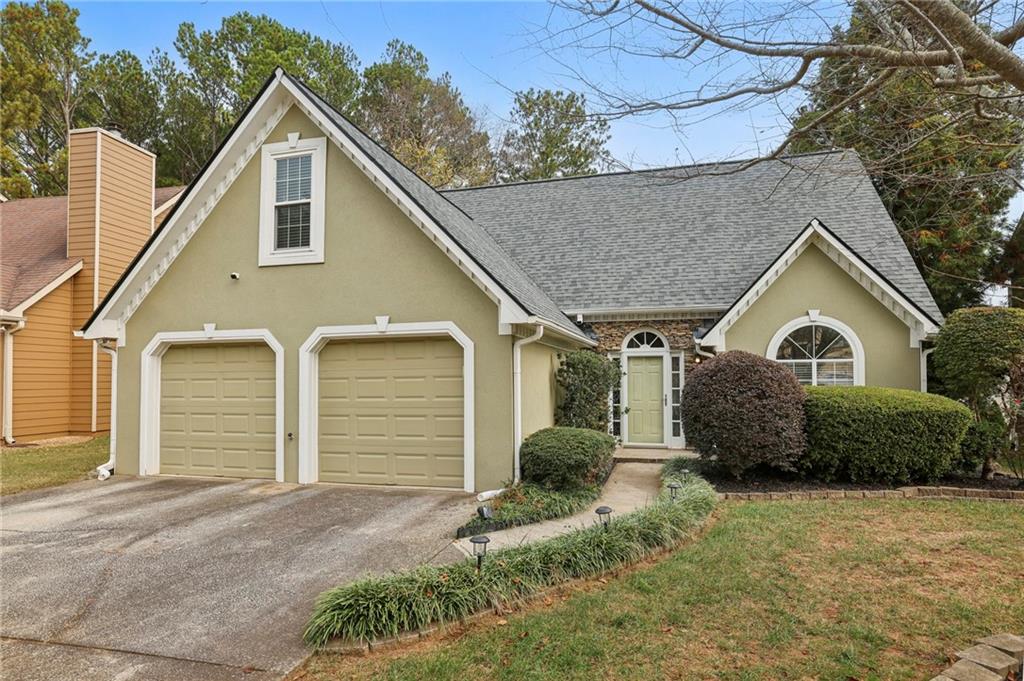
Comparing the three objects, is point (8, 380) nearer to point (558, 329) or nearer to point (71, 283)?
point (71, 283)

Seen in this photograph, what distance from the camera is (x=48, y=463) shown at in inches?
443

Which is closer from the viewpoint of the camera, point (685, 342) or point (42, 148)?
point (685, 342)

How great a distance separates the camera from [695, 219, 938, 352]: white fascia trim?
10359 millimetres

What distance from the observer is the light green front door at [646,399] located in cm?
1285

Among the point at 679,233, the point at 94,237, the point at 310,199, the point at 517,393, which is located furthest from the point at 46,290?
the point at 679,233

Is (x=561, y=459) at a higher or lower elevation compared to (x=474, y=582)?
higher

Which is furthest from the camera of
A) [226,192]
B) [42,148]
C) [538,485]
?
[42,148]

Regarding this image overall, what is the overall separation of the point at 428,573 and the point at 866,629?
3244mm

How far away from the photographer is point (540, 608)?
464 cm

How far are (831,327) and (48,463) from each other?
Result: 50.1 ft

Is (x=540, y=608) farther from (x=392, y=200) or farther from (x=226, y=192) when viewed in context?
(x=226, y=192)

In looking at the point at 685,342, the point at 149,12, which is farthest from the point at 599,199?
the point at 149,12

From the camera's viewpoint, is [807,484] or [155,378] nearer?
[807,484]

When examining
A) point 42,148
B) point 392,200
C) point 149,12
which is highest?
point 42,148
